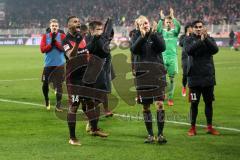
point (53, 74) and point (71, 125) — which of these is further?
point (53, 74)

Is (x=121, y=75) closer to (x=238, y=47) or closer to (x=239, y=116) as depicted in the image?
(x=239, y=116)

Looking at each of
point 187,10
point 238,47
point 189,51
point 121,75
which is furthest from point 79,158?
point 187,10

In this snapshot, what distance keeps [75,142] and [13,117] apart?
11.1 ft

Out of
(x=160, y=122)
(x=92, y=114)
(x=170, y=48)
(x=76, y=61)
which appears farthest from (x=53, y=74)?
(x=160, y=122)

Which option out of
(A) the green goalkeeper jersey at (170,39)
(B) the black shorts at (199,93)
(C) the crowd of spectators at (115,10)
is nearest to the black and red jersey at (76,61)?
(B) the black shorts at (199,93)

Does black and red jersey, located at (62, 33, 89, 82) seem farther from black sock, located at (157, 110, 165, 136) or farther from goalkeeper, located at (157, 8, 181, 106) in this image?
goalkeeper, located at (157, 8, 181, 106)

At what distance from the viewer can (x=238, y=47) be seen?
45.8 meters

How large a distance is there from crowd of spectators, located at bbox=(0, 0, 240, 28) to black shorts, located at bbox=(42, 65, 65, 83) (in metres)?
42.0

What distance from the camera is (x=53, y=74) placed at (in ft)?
44.7

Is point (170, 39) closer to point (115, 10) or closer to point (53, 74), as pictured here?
point (53, 74)

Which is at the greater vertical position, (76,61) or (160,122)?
(76,61)

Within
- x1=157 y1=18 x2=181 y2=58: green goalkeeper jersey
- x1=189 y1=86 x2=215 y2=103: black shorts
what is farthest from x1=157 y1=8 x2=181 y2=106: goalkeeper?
x1=189 y1=86 x2=215 y2=103: black shorts

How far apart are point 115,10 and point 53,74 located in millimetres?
58276

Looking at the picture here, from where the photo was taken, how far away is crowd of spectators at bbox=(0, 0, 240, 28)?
58188mm
